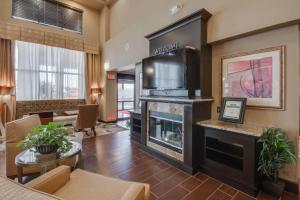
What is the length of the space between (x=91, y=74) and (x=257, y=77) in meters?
6.22

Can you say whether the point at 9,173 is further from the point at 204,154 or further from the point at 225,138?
the point at 225,138

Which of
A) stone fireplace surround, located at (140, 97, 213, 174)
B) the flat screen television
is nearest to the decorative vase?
stone fireplace surround, located at (140, 97, 213, 174)

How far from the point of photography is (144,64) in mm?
3844

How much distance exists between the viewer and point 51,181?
134 cm

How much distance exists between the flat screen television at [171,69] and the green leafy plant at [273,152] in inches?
52.5

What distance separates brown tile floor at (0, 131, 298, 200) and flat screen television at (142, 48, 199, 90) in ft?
4.85

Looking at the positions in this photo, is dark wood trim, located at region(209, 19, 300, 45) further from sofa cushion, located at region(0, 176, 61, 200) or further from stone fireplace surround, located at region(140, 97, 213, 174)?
sofa cushion, located at region(0, 176, 61, 200)

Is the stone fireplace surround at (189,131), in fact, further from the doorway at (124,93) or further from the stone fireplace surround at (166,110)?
the doorway at (124,93)

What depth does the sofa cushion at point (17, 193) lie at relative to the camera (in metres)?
0.71

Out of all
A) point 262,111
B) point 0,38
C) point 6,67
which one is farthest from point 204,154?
point 0,38

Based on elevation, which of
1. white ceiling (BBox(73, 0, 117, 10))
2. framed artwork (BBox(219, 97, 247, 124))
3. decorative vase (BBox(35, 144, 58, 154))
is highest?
white ceiling (BBox(73, 0, 117, 10))

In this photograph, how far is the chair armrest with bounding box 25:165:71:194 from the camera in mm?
1252

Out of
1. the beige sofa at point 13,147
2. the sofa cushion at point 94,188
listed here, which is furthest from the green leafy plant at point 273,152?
the beige sofa at point 13,147

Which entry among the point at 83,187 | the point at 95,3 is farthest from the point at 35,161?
the point at 95,3
